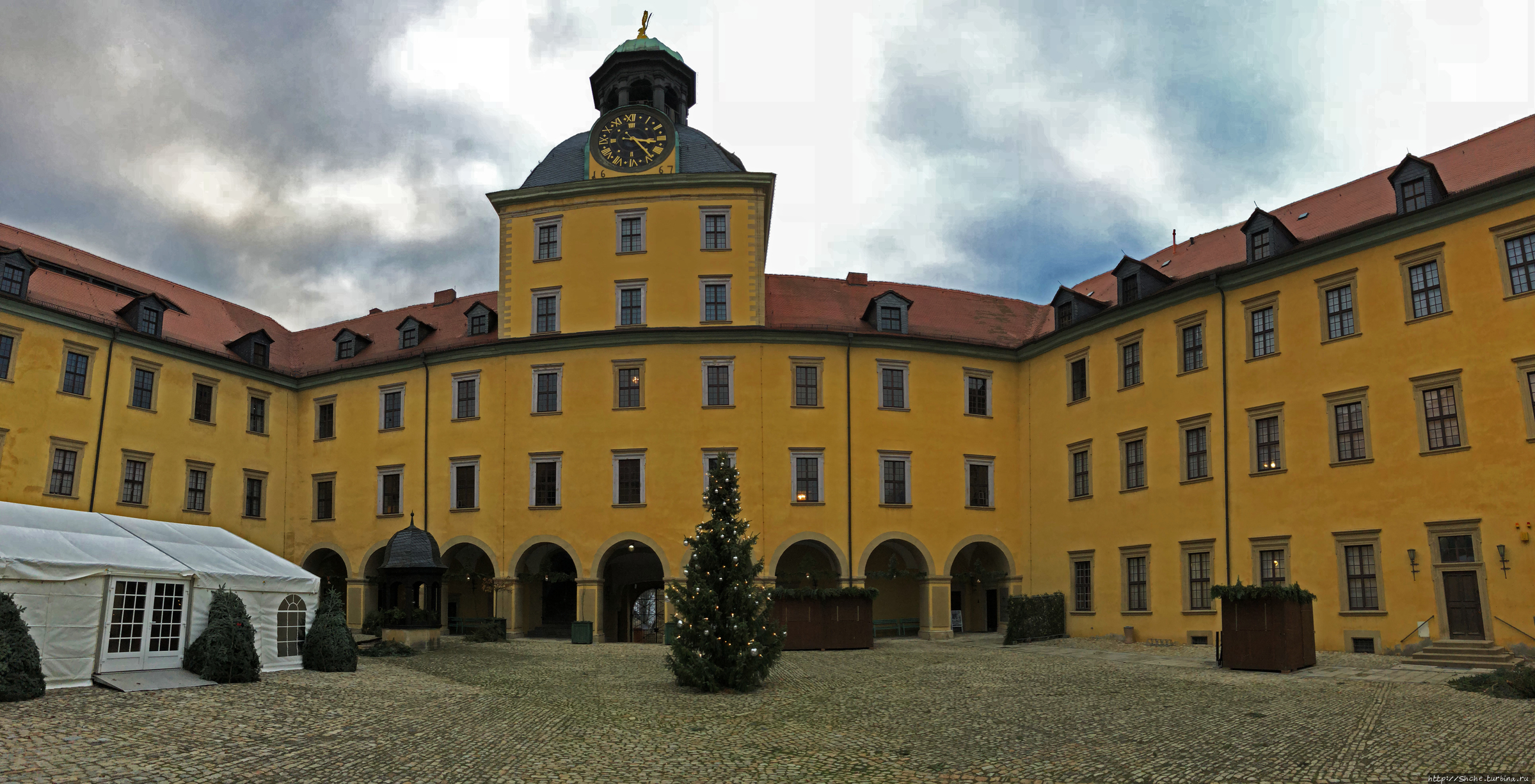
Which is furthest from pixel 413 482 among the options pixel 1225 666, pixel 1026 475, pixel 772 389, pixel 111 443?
pixel 1225 666

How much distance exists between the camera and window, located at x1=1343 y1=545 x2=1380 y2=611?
86.6 ft

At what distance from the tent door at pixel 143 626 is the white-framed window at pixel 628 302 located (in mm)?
18321

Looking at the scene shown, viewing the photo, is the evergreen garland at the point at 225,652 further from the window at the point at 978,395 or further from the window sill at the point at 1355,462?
the window sill at the point at 1355,462

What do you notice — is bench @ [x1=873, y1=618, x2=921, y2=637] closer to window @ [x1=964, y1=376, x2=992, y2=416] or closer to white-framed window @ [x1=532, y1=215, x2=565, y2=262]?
window @ [x1=964, y1=376, x2=992, y2=416]

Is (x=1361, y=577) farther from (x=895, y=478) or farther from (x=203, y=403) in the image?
(x=203, y=403)

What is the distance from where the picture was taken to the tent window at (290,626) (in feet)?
78.4

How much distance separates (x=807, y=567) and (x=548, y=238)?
47.9 ft

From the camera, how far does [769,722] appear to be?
16.3m

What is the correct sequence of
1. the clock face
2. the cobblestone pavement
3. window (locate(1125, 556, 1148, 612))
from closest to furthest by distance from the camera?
1. the cobblestone pavement
2. window (locate(1125, 556, 1148, 612))
3. the clock face

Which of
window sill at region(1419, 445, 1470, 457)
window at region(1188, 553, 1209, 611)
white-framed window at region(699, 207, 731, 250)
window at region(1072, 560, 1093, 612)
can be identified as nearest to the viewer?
window sill at region(1419, 445, 1470, 457)

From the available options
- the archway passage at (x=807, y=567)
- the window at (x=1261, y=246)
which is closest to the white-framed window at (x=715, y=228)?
the archway passage at (x=807, y=567)

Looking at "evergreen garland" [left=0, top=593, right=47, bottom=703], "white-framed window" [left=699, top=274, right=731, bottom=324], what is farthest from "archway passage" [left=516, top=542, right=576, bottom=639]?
"evergreen garland" [left=0, top=593, right=47, bottom=703]

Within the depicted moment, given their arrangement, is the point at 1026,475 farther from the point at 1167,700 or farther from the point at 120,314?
the point at 120,314

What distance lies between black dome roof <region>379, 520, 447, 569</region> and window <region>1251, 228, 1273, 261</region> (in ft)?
78.8
